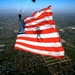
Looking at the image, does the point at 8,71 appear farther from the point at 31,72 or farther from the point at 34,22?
the point at 34,22

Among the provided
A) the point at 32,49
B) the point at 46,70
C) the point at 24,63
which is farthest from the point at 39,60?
the point at 32,49

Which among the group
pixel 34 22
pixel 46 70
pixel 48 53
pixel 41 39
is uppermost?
pixel 34 22

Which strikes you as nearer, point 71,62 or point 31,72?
point 31,72

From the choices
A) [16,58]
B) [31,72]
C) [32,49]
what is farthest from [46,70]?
[32,49]

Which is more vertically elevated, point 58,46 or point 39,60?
point 58,46

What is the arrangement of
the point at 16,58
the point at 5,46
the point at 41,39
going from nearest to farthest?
the point at 41,39, the point at 16,58, the point at 5,46

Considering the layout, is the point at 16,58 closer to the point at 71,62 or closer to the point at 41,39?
the point at 71,62

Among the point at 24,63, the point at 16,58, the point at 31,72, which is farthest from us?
the point at 16,58
